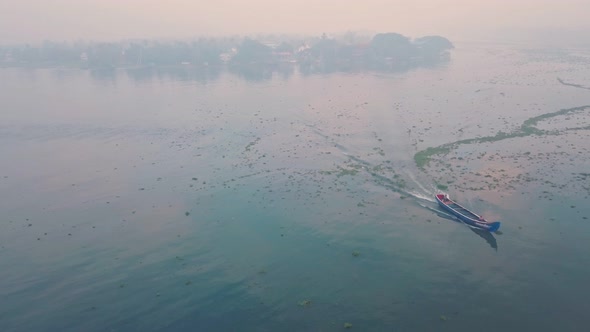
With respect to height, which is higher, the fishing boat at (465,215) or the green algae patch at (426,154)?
the green algae patch at (426,154)

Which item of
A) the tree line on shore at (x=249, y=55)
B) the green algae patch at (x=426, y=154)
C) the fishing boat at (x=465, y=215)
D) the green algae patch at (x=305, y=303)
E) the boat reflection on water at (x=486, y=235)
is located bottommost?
the green algae patch at (x=305, y=303)

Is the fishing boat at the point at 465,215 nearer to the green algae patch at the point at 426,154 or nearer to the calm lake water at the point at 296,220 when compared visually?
the calm lake water at the point at 296,220

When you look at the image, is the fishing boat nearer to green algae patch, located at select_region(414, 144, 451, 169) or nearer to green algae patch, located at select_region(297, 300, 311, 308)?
green algae patch, located at select_region(414, 144, 451, 169)

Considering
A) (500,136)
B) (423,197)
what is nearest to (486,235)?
(423,197)

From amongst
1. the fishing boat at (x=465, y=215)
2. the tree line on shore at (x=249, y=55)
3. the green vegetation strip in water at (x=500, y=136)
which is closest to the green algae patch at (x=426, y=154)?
the green vegetation strip in water at (x=500, y=136)

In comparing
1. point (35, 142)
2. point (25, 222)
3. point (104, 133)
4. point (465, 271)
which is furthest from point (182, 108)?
point (465, 271)

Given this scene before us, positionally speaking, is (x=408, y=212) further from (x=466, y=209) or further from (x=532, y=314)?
(x=532, y=314)
